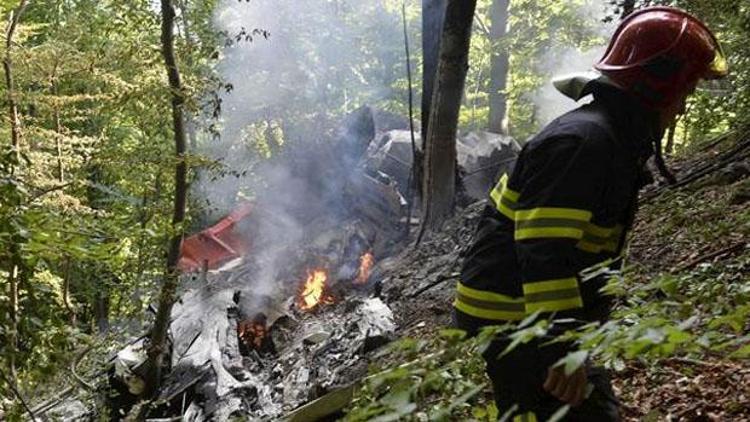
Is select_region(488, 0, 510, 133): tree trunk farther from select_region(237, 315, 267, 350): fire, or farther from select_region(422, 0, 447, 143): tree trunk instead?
select_region(237, 315, 267, 350): fire

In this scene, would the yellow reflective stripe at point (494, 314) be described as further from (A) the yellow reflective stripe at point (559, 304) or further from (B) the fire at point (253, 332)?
(B) the fire at point (253, 332)

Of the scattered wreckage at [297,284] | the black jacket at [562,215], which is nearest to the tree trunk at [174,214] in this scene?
the scattered wreckage at [297,284]

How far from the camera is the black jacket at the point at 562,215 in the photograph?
208 centimetres

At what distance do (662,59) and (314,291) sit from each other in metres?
12.6

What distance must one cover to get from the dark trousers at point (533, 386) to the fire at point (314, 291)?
11.1 m

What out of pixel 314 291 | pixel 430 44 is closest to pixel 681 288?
pixel 430 44

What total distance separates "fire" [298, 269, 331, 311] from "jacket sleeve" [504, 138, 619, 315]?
1158cm

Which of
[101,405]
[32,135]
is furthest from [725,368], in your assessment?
[32,135]

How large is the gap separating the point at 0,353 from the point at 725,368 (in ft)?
14.2

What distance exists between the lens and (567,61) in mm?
25859

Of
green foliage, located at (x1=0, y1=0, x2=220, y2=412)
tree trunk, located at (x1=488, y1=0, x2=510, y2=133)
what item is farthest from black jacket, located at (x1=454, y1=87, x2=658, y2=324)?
tree trunk, located at (x1=488, y1=0, x2=510, y2=133)

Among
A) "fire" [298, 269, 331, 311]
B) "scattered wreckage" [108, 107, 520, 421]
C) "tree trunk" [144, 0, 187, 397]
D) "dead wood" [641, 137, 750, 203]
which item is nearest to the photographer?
"tree trunk" [144, 0, 187, 397]

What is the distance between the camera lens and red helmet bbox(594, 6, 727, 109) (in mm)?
2305

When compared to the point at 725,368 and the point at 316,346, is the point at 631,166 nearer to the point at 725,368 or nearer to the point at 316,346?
the point at 725,368
